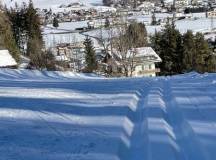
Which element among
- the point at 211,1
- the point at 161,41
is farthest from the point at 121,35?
the point at 211,1

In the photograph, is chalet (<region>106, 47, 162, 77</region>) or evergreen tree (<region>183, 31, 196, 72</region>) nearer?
chalet (<region>106, 47, 162, 77</region>)

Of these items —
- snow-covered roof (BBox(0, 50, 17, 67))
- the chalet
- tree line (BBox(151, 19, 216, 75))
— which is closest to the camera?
snow-covered roof (BBox(0, 50, 17, 67))

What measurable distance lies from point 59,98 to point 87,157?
5893 mm

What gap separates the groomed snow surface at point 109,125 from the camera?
6.91 m

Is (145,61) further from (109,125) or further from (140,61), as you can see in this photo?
(109,125)

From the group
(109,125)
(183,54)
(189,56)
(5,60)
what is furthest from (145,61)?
(109,125)

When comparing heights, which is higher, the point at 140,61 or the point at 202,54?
the point at 202,54

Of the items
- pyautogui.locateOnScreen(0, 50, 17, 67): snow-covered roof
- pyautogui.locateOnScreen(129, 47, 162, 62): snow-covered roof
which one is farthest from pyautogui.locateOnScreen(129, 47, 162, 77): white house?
pyautogui.locateOnScreen(0, 50, 17, 67): snow-covered roof

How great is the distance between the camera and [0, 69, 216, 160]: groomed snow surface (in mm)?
6906

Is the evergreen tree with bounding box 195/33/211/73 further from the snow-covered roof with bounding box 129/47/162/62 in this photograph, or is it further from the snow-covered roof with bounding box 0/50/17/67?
the snow-covered roof with bounding box 0/50/17/67

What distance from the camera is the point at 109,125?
8891 millimetres

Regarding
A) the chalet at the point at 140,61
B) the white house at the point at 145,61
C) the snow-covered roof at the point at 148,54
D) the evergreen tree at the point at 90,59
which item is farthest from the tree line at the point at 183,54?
the evergreen tree at the point at 90,59

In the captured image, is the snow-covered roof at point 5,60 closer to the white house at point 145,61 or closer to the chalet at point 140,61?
the chalet at point 140,61

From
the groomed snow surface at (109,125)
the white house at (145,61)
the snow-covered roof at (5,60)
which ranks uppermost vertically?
the groomed snow surface at (109,125)
